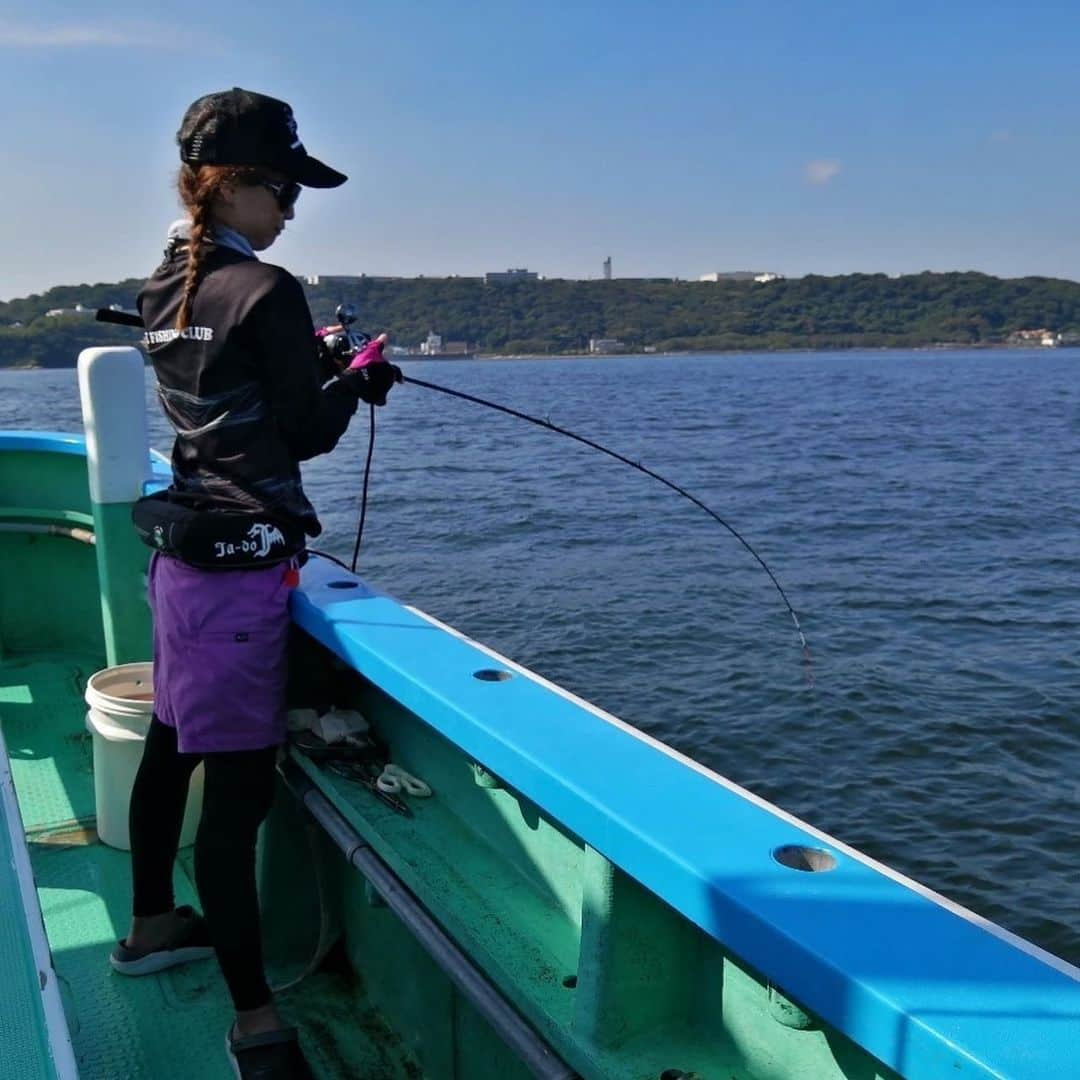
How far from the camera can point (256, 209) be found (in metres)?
2.10

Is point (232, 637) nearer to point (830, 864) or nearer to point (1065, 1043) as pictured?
point (830, 864)

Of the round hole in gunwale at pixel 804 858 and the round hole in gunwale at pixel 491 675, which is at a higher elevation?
the round hole in gunwale at pixel 491 675

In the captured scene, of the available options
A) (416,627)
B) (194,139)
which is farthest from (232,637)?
(194,139)

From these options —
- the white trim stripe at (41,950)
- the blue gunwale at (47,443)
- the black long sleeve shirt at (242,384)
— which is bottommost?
the white trim stripe at (41,950)

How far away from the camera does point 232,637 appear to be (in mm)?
2119

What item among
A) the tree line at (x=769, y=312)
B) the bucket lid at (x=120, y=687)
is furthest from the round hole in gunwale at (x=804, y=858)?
the tree line at (x=769, y=312)

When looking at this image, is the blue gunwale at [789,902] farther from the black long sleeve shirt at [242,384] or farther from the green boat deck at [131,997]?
the green boat deck at [131,997]

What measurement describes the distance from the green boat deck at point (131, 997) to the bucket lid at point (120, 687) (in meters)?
0.42

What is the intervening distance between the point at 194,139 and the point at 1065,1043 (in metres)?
1.90

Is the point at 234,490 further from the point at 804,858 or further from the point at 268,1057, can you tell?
the point at 804,858

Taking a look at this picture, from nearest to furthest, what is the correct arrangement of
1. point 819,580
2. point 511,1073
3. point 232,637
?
1. point 511,1073
2. point 232,637
3. point 819,580

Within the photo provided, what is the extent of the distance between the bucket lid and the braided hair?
1.35m

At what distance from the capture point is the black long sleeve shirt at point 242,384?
1952 millimetres

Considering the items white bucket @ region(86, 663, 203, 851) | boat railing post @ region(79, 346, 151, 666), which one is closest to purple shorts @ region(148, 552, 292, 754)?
white bucket @ region(86, 663, 203, 851)
